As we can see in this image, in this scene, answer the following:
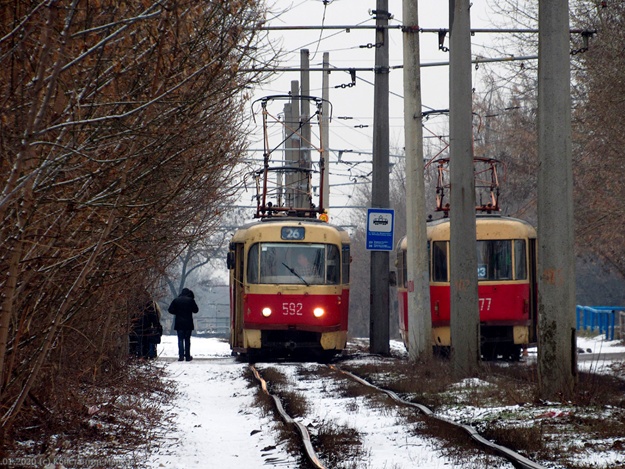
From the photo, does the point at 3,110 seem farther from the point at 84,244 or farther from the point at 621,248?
the point at 621,248

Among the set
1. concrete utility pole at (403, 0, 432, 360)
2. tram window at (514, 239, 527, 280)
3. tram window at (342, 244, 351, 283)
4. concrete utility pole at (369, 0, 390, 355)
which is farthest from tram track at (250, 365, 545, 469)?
concrete utility pole at (369, 0, 390, 355)

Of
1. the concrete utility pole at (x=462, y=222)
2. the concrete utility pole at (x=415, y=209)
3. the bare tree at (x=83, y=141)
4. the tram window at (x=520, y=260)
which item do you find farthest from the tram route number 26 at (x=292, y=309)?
the bare tree at (x=83, y=141)

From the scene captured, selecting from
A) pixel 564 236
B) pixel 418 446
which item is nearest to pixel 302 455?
pixel 418 446

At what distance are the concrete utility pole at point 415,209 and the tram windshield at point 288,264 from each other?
2.03 m

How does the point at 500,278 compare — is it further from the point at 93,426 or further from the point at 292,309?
the point at 93,426

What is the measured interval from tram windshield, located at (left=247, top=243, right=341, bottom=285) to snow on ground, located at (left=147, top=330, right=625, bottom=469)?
4784mm

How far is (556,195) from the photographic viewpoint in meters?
13.3

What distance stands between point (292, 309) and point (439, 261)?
296 centimetres

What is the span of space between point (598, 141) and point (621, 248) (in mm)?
6197

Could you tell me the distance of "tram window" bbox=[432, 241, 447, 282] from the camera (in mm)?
22781

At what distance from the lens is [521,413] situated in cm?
1195

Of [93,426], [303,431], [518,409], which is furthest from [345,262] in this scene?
[303,431]

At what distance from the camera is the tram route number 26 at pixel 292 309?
73.1ft

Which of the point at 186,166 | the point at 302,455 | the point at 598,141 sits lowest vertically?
the point at 302,455
